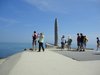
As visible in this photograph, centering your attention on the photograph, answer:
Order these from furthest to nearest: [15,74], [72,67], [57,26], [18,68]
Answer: [57,26] → [72,67] → [18,68] → [15,74]

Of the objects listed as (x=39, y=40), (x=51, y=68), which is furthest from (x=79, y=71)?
(x=39, y=40)

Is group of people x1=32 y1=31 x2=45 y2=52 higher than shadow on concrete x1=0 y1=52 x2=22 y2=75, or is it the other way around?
group of people x1=32 y1=31 x2=45 y2=52

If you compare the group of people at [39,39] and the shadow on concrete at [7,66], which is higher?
the group of people at [39,39]

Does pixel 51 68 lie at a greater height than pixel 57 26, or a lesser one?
lesser

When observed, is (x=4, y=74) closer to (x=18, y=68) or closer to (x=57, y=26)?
(x=18, y=68)

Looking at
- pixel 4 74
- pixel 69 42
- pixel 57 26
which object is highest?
pixel 57 26

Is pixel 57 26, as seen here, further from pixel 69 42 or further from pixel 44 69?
pixel 44 69

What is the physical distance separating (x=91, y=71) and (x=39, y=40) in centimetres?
1059

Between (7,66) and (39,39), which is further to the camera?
(39,39)

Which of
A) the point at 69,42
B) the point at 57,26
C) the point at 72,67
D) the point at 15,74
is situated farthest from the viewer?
the point at 57,26

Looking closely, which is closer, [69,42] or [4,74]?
[4,74]

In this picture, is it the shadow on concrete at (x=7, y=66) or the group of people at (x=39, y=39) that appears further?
the group of people at (x=39, y=39)

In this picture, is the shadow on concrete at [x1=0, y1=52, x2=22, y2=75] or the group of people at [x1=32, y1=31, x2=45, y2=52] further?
the group of people at [x1=32, y1=31, x2=45, y2=52]

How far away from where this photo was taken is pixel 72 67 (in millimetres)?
12852
